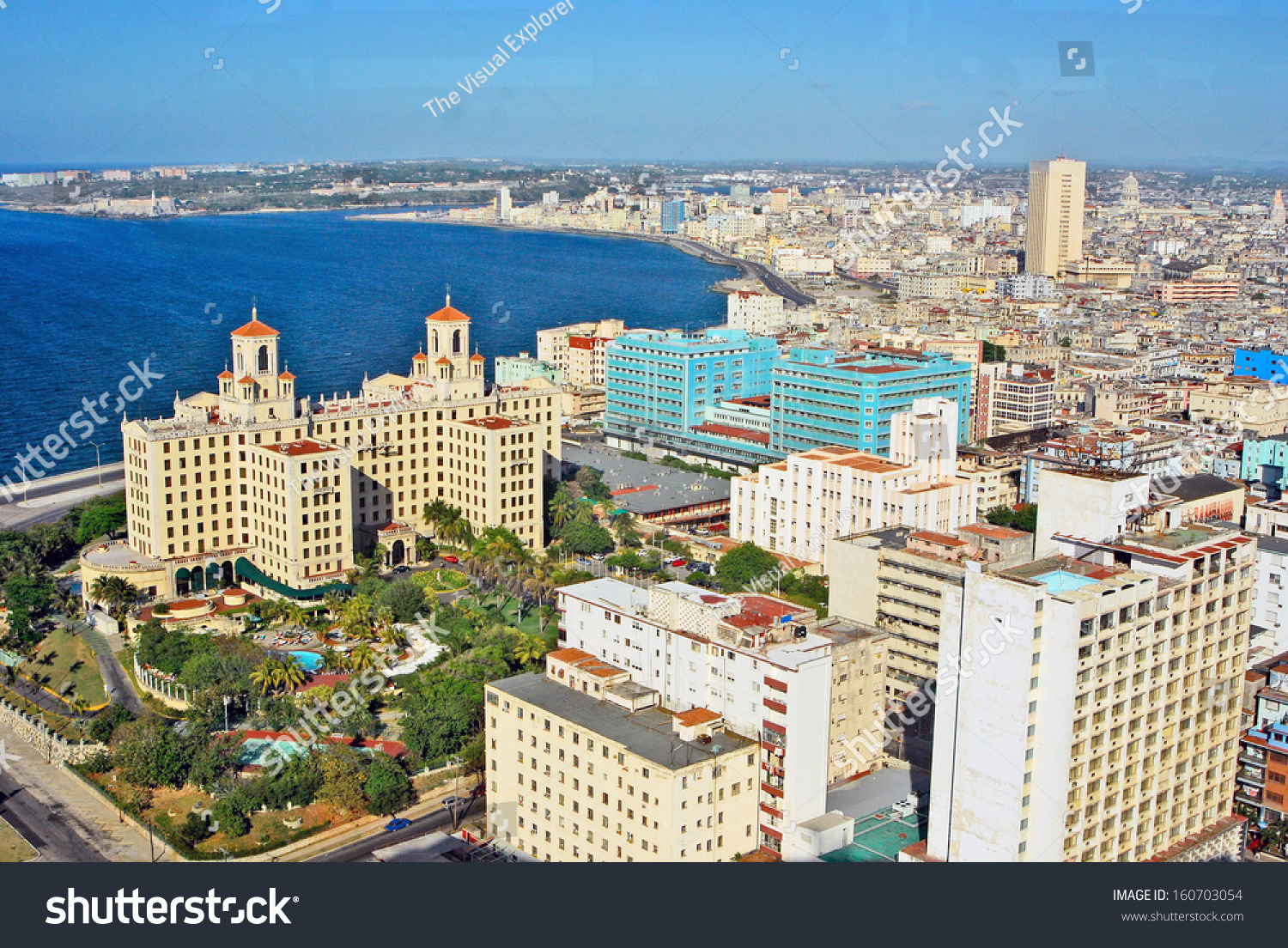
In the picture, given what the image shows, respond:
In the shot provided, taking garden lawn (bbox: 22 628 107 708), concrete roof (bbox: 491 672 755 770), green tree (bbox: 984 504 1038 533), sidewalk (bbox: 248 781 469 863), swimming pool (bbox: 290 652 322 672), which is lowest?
sidewalk (bbox: 248 781 469 863)

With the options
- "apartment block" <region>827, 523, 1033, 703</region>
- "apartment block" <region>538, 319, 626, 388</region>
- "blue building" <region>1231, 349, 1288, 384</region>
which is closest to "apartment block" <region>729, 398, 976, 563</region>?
"apartment block" <region>827, 523, 1033, 703</region>

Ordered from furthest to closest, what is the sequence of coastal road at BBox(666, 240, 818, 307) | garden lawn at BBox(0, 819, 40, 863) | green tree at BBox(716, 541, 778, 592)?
1. coastal road at BBox(666, 240, 818, 307)
2. green tree at BBox(716, 541, 778, 592)
3. garden lawn at BBox(0, 819, 40, 863)

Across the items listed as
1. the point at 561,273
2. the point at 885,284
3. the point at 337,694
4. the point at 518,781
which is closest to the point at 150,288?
the point at 561,273

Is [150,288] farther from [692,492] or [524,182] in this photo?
[524,182]

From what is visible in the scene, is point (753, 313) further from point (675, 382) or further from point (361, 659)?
point (361, 659)

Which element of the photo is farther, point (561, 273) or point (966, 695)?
point (561, 273)

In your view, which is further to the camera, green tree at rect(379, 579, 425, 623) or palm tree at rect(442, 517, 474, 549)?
palm tree at rect(442, 517, 474, 549)

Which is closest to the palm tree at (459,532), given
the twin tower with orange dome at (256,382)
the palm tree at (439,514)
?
the palm tree at (439,514)

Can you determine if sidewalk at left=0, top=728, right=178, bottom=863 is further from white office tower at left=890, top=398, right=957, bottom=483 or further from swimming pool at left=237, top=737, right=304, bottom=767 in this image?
white office tower at left=890, top=398, right=957, bottom=483
